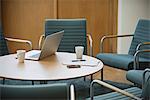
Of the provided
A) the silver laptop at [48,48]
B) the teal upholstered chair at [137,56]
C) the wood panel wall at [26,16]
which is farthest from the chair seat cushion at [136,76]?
the wood panel wall at [26,16]

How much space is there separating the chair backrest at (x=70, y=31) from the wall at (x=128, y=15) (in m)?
1.32

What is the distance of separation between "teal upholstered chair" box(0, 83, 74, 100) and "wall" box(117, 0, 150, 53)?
136 inches

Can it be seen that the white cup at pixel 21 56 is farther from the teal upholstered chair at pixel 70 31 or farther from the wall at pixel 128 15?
the wall at pixel 128 15

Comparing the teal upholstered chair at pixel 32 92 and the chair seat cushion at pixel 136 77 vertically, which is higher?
the teal upholstered chair at pixel 32 92

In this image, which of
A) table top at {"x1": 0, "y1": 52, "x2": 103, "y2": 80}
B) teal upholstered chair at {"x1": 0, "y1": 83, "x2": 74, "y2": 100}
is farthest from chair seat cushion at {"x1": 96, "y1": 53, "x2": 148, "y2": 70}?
teal upholstered chair at {"x1": 0, "y1": 83, "x2": 74, "y2": 100}

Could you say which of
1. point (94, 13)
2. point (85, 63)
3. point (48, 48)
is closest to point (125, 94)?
point (85, 63)

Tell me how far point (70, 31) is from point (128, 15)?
1.43 m

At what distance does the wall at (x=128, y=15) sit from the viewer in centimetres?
439

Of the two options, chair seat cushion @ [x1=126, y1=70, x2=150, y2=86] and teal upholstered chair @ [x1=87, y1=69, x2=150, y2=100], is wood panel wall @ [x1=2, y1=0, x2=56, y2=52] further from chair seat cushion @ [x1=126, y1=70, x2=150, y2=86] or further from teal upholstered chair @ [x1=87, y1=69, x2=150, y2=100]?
teal upholstered chair @ [x1=87, y1=69, x2=150, y2=100]

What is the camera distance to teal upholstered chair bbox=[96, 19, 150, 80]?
3064 millimetres

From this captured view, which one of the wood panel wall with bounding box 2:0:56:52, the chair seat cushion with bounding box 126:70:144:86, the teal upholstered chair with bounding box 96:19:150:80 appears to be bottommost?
the chair seat cushion with bounding box 126:70:144:86

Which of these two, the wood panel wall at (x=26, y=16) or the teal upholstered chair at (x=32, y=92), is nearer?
the teal upholstered chair at (x=32, y=92)

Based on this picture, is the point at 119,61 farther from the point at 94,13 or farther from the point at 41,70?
the point at 94,13

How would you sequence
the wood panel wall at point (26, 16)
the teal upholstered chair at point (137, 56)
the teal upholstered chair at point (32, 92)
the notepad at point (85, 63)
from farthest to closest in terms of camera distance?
the wood panel wall at point (26, 16)
the teal upholstered chair at point (137, 56)
the notepad at point (85, 63)
the teal upholstered chair at point (32, 92)
